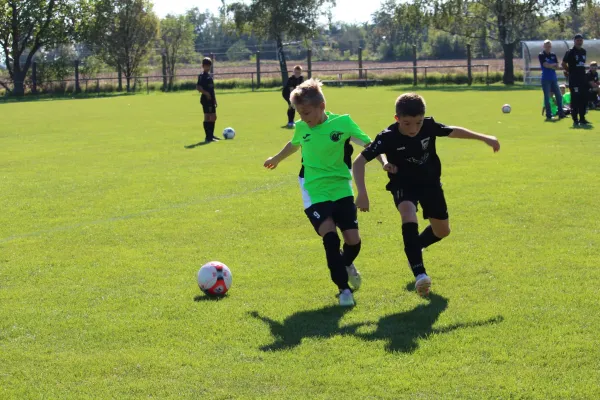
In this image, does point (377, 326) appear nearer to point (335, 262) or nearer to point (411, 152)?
point (335, 262)

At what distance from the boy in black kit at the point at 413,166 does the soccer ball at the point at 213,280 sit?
121cm

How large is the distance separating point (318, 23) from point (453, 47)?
45.3 metres

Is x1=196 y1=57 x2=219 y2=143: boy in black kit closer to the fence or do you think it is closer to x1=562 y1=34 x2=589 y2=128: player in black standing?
x1=562 y1=34 x2=589 y2=128: player in black standing

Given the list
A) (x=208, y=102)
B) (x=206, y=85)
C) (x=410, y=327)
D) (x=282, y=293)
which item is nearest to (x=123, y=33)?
(x=206, y=85)

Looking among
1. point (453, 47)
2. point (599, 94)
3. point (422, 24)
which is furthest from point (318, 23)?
point (453, 47)

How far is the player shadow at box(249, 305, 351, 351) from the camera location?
5.04 meters

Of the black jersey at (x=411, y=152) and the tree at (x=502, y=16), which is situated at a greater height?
the tree at (x=502, y=16)

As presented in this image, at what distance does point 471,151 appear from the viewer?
49.4ft

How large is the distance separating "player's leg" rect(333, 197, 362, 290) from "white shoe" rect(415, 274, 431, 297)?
1.73ft

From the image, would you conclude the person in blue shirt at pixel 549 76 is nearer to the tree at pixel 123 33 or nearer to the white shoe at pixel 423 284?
the white shoe at pixel 423 284

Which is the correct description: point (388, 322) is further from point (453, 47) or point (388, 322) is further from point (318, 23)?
point (453, 47)

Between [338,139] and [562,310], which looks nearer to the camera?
[562,310]

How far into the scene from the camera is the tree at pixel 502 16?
45812mm

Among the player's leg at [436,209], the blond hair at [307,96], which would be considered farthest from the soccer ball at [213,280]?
the player's leg at [436,209]
